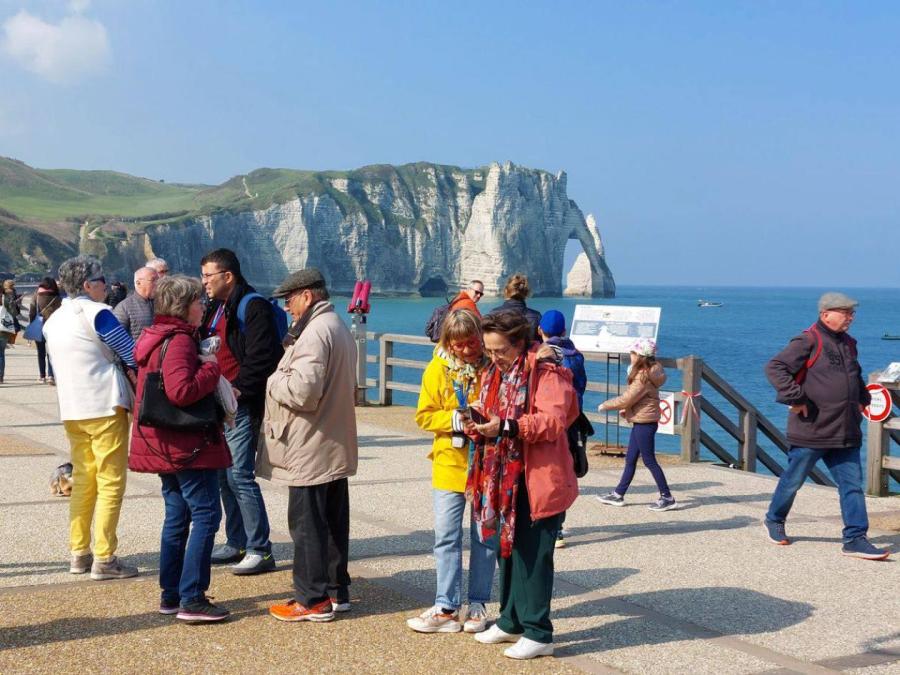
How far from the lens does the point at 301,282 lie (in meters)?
5.32

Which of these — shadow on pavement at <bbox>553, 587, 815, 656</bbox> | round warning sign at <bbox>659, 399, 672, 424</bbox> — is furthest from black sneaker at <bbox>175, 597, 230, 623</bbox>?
round warning sign at <bbox>659, 399, 672, 424</bbox>

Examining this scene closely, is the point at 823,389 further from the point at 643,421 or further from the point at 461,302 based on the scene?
the point at 461,302

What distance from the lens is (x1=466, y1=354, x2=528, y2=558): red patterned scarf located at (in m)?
4.72

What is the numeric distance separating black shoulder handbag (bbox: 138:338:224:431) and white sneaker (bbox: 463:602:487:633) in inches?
61.6

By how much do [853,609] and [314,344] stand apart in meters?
3.27

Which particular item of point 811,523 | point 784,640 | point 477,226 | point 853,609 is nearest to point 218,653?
point 784,640

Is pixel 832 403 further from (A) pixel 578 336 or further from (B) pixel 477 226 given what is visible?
(B) pixel 477 226

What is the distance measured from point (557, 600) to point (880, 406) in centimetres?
527

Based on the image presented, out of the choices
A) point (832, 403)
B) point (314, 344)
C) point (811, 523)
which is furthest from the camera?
point (811, 523)

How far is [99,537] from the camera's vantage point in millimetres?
6000

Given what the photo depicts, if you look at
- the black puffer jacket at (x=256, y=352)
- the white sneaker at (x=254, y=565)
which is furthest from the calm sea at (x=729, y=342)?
the black puffer jacket at (x=256, y=352)

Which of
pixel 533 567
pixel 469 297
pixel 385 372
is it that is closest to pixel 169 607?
pixel 533 567

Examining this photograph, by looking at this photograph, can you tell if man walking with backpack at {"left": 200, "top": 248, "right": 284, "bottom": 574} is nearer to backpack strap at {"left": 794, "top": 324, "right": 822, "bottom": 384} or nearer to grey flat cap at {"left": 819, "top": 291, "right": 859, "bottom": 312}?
backpack strap at {"left": 794, "top": 324, "right": 822, "bottom": 384}

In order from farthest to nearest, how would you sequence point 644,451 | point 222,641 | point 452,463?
point 644,451 → point 452,463 → point 222,641
